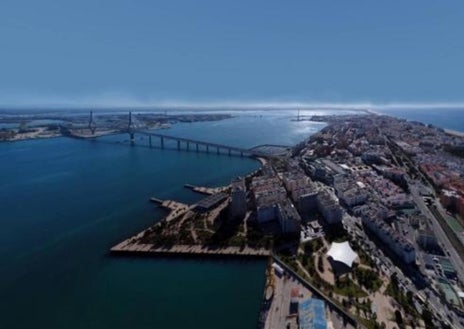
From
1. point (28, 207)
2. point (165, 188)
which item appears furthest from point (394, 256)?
point (28, 207)

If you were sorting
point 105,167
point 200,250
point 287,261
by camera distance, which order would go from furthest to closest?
1. point 105,167
2. point 200,250
3. point 287,261

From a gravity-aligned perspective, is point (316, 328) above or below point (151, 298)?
above

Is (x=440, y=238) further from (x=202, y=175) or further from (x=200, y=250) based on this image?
(x=202, y=175)

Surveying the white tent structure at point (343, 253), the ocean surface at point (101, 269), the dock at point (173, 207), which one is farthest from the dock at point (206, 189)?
the white tent structure at point (343, 253)

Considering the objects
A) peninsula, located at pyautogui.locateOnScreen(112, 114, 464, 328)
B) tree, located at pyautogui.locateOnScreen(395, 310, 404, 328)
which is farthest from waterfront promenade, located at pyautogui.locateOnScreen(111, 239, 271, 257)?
tree, located at pyautogui.locateOnScreen(395, 310, 404, 328)

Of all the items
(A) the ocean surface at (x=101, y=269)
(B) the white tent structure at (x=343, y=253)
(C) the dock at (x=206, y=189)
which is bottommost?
(A) the ocean surface at (x=101, y=269)

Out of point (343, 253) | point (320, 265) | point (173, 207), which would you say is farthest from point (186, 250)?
point (343, 253)

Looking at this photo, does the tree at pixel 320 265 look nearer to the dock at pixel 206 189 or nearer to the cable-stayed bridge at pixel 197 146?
the dock at pixel 206 189
